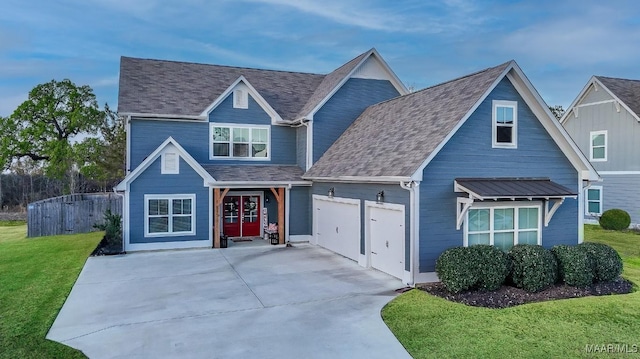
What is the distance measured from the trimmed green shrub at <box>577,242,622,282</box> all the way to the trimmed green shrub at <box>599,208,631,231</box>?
13.2 meters

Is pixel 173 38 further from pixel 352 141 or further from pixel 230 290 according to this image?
pixel 230 290

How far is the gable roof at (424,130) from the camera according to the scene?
11.3 metres

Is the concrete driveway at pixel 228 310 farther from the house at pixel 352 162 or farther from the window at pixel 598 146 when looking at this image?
the window at pixel 598 146

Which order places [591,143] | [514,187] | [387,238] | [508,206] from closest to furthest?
[514,187]
[508,206]
[387,238]
[591,143]

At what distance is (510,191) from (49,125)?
34.9 metres

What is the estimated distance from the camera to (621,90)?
24.0 meters

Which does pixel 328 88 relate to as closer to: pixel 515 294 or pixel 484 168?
pixel 484 168

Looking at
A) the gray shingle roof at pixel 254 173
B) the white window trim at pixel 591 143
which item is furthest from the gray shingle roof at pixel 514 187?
the white window trim at pixel 591 143

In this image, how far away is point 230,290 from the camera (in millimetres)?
10352

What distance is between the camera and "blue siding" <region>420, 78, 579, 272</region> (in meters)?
11.0

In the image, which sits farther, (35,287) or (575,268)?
(35,287)

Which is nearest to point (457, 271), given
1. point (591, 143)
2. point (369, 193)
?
point (369, 193)

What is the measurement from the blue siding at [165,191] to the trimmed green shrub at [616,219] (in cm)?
2030

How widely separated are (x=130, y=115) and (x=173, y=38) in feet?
36.0
